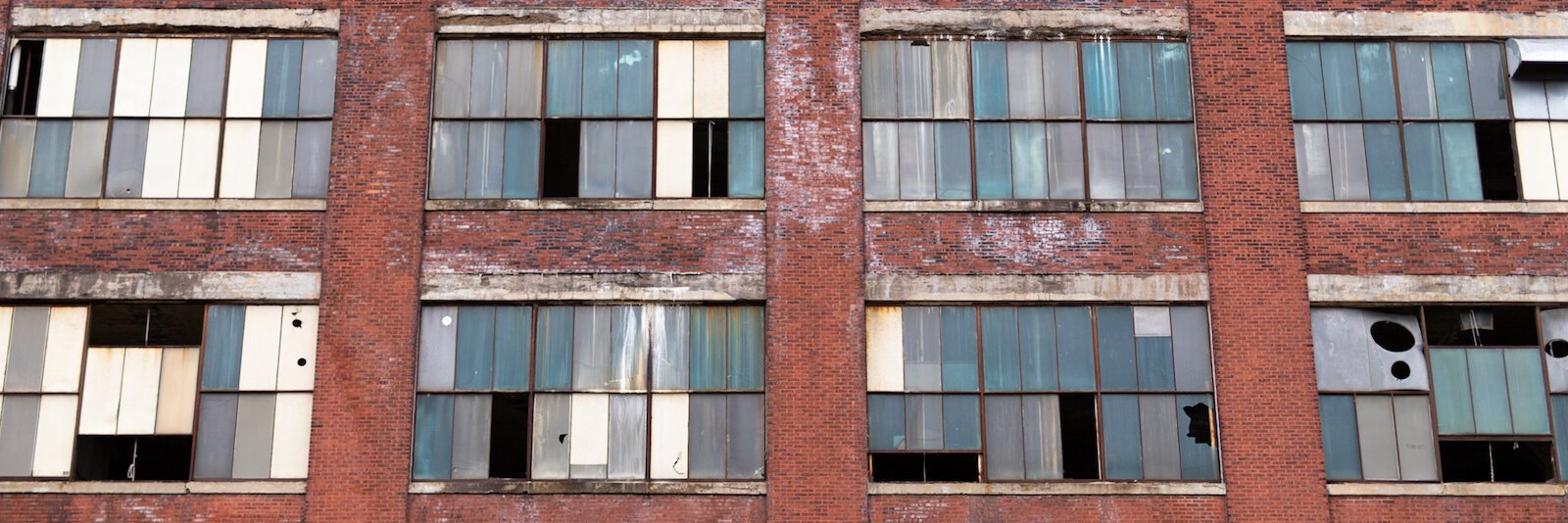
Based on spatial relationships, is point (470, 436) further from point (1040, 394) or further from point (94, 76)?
point (1040, 394)

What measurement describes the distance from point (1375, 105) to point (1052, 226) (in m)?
4.41

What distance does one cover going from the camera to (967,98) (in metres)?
16.3

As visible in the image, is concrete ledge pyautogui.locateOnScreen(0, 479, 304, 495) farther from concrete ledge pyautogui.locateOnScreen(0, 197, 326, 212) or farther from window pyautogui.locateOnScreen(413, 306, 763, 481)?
concrete ledge pyautogui.locateOnScreen(0, 197, 326, 212)

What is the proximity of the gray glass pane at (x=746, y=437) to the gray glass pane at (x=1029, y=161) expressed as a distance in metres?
4.11

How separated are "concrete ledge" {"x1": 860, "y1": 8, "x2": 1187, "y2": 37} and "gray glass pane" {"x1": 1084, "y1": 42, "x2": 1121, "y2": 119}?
0.23m

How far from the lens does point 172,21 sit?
53.2 ft

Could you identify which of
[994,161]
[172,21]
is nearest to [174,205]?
[172,21]

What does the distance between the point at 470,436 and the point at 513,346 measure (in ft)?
3.76

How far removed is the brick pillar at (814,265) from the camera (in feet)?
49.1

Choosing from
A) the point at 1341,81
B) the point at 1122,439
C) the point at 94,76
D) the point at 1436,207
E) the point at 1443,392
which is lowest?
the point at 1122,439

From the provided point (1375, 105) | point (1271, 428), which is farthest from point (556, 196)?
point (1375, 105)

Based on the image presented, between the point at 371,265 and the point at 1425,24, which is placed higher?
the point at 1425,24

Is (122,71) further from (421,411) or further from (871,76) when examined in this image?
(871,76)

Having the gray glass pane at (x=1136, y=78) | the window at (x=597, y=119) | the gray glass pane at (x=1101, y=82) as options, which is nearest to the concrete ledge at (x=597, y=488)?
the window at (x=597, y=119)
